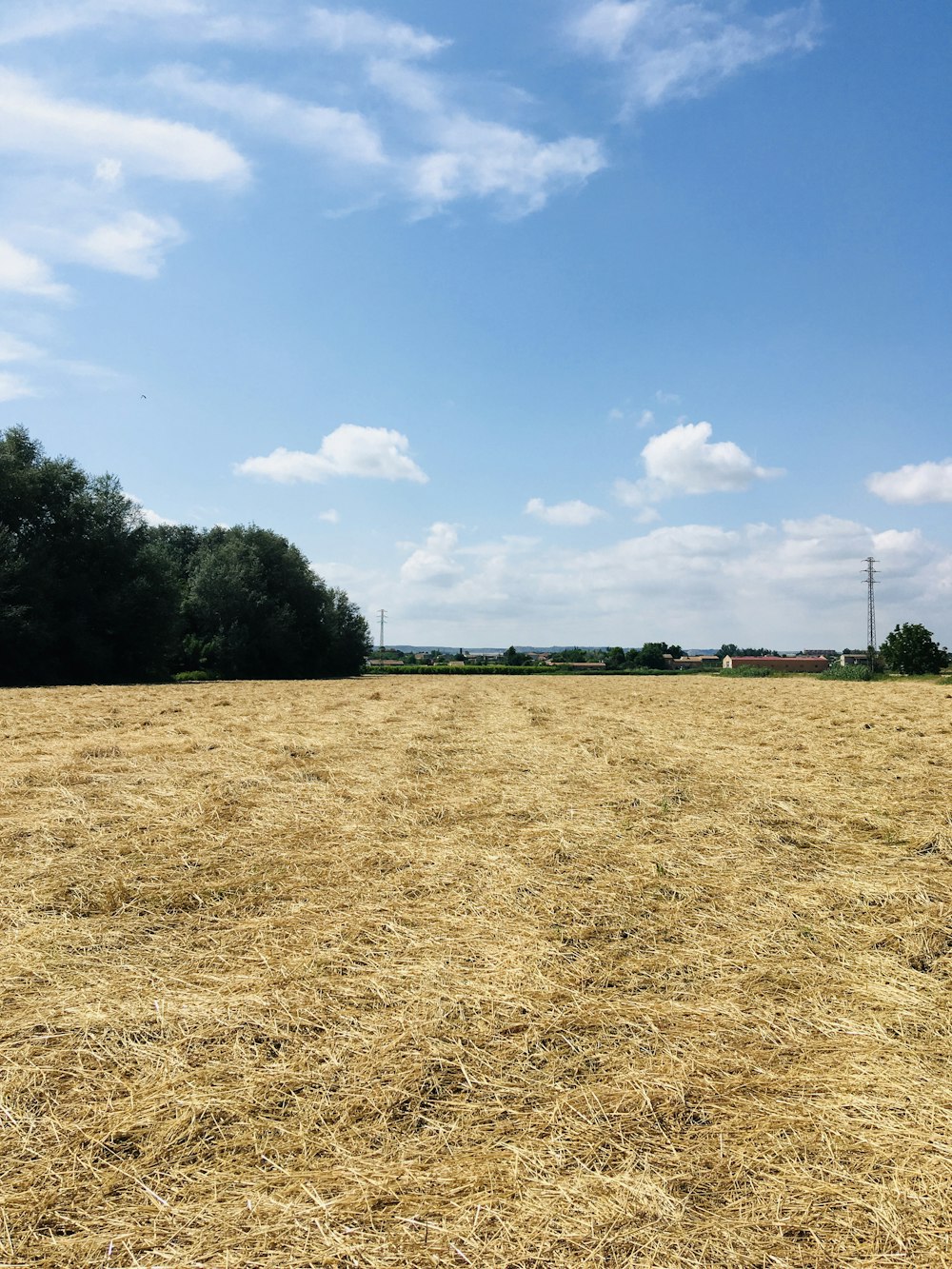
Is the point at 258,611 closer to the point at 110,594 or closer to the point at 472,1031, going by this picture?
the point at 110,594

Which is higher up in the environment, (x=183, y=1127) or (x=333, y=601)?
(x=333, y=601)

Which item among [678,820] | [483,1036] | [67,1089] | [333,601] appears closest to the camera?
[67,1089]

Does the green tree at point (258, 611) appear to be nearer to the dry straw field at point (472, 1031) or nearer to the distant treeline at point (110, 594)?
the distant treeline at point (110, 594)

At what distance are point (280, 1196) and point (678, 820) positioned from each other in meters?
4.97

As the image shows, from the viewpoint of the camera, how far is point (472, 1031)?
3.16 m

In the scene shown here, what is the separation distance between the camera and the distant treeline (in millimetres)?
33156

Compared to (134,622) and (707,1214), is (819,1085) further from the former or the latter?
(134,622)

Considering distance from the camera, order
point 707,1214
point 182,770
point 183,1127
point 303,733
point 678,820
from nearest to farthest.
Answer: point 707,1214 < point 183,1127 < point 678,820 < point 182,770 < point 303,733

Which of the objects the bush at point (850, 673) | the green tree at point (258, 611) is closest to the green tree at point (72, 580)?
the green tree at point (258, 611)

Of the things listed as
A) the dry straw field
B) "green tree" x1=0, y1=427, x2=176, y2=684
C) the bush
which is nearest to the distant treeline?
"green tree" x1=0, y1=427, x2=176, y2=684

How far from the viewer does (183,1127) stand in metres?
2.54

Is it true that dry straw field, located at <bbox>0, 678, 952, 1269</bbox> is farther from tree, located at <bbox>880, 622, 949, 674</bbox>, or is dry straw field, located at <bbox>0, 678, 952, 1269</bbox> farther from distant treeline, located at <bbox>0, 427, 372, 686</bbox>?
tree, located at <bbox>880, 622, 949, 674</bbox>

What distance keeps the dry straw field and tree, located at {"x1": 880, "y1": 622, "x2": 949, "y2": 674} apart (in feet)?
187

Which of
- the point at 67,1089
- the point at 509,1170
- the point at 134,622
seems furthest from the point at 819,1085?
the point at 134,622
